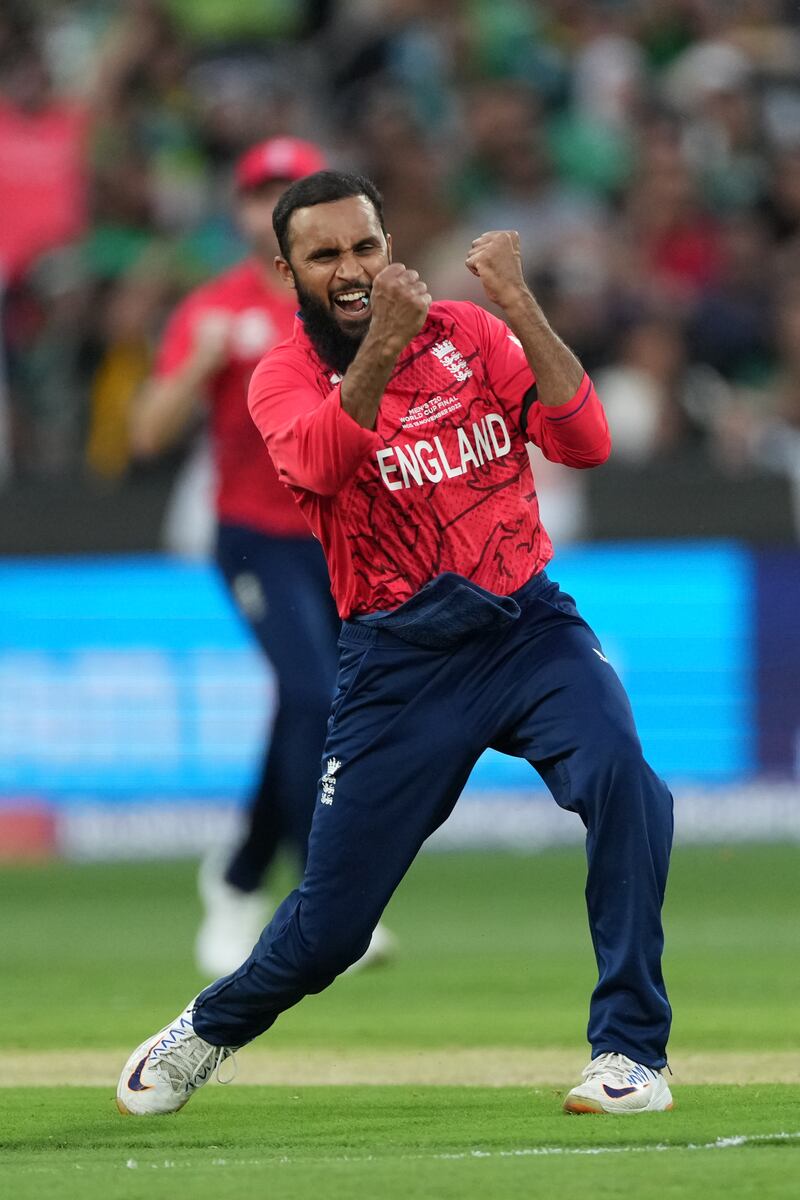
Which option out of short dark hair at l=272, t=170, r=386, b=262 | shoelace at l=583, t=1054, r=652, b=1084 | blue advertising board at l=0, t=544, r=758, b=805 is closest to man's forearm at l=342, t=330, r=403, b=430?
short dark hair at l=272, t=170, r=386, b=262

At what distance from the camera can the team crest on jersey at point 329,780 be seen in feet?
17.8

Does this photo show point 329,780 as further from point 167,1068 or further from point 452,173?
point 452,173

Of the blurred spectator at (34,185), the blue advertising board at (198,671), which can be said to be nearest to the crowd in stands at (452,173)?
the blurred spectator at (34,185)

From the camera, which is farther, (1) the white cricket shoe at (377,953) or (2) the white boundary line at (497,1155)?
(1) the white cricket shoe at (377,953)

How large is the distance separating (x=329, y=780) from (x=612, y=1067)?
96 cm

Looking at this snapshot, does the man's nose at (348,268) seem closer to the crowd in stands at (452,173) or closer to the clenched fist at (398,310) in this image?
the clenched fist at (398,310)

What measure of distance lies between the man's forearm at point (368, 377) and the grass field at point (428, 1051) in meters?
1.63

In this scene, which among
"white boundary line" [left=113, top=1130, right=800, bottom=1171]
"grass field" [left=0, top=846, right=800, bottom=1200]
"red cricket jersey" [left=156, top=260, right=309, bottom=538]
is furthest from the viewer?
"red cricket jersey" [left=156, top=260, right=309, bottom=538]

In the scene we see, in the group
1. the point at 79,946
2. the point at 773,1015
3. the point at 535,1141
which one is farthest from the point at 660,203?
the point at 535,1141

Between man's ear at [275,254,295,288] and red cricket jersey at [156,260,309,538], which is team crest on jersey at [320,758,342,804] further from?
red cricket jersey at [156,260,309,538]

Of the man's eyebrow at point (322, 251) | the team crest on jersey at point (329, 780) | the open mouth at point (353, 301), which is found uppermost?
the man's eyebrow at point (322, 251)

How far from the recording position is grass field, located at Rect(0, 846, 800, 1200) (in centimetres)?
457

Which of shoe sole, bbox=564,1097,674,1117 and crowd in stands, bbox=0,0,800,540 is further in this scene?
crowd in stands, bbox=0,0,800,540

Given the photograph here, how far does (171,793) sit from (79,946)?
2943 millimetres
